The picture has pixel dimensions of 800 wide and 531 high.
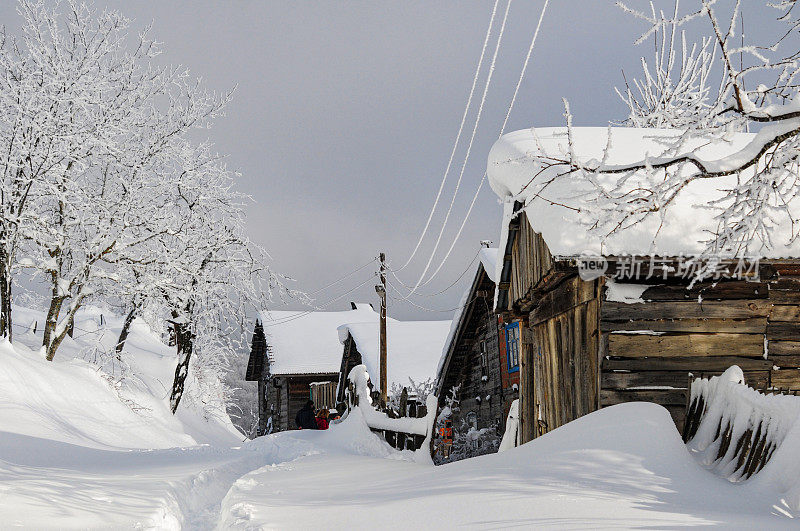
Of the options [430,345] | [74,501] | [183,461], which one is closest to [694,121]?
[74,501]

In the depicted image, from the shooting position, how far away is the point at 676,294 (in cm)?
812

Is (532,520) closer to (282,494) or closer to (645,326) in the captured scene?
(282,494)

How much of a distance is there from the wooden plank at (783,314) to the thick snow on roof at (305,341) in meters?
23.5

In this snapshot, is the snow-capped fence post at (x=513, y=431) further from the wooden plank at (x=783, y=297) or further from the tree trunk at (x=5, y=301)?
the tree trunk at (x=5, y=301)

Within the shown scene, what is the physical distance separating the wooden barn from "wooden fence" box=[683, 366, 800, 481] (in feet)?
30.2

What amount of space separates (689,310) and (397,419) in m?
6.28

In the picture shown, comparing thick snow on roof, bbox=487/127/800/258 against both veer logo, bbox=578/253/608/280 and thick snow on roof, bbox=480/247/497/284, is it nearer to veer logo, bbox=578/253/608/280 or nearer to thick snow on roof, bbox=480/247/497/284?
veer logo, bbox=578/253/608/280

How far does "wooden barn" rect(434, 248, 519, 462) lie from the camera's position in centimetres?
1686

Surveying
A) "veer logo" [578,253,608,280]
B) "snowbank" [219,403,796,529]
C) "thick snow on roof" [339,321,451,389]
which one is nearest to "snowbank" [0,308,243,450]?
"snowbank" [219,403,796,529]

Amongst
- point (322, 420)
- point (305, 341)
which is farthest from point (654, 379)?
point (305, 341)

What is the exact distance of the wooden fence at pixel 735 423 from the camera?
15.9ft

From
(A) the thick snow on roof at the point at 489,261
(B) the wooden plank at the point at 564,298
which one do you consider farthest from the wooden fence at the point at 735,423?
(A) the thick snow on roof at the point at 489,261

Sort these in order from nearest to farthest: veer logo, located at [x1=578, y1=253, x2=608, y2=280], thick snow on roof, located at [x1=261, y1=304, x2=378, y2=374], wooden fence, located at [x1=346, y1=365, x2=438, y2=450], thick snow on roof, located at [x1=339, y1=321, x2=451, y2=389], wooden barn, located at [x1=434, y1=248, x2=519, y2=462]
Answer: veer logo, located at [x1=578, y1=253, x2=608, y2=280] → wooden fence, located at [x1=346, y1=365, x2=438, y2=450] → wooden barn, located at [x1=434, y1=248, x2=519, y2=462] → thick snow on roof, located at [x1=339, y1=321, x2=451, y2=389] → thick snow on roof, located at [x1=261, y1=304, x2=378, y2=374]

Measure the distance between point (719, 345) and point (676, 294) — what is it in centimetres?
76
